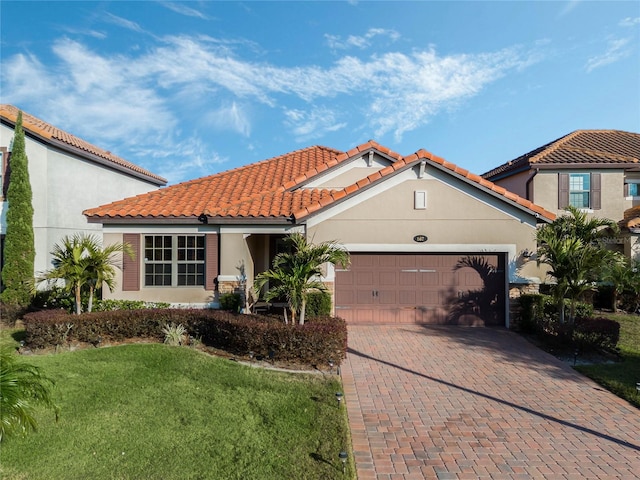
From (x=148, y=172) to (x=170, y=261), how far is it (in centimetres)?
1280

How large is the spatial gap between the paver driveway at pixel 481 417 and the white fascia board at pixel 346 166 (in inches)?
272

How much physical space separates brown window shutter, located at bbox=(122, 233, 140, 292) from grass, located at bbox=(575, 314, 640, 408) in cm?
1211

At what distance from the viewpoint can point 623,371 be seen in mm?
7738

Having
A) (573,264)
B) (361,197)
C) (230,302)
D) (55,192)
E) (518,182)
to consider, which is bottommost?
(230,302)

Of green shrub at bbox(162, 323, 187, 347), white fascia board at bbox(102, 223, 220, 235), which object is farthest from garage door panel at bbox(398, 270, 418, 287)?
green shrub at bbox(162, 323, 187, 347)

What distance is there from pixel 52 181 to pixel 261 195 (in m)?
8.65

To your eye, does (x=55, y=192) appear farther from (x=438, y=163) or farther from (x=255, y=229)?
(x=438, y=163)

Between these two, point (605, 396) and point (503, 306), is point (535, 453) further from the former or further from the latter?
point (503, 306)

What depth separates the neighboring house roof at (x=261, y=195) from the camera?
1112 centimetres

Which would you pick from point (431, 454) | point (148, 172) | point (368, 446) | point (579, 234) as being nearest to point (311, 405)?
point (368, 446)

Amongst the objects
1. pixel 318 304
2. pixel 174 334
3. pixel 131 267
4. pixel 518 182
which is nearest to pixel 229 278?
pixel 174 334

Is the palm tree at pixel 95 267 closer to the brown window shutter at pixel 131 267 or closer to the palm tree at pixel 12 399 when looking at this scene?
the brown window shutter at pixel 131 267

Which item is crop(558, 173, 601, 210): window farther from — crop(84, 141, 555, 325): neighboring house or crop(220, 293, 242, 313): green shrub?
crop(220, 293, 242, 313): green shrub

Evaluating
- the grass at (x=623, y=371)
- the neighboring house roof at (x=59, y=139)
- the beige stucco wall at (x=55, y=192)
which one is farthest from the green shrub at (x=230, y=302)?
the neighboring house roof at (x=59, y=139)
